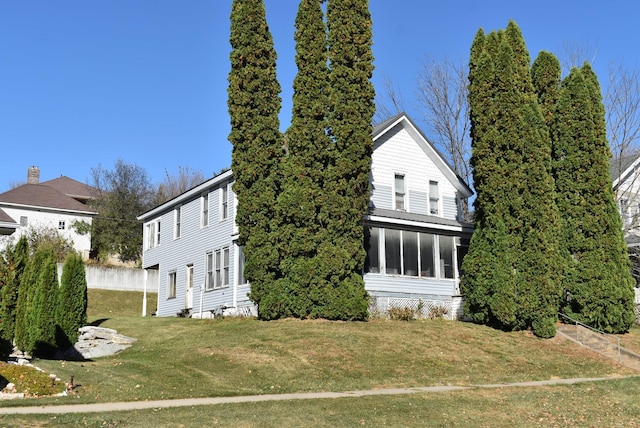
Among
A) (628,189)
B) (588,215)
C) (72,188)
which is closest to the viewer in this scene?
(588,215)

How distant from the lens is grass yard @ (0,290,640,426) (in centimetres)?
1155

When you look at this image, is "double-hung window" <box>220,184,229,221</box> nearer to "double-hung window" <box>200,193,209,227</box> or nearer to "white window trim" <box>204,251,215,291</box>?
"double-hung window" <box>200,193,209,227</box>

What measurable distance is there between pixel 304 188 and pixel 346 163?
1.68m

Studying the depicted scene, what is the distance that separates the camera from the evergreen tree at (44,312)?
16797 mm

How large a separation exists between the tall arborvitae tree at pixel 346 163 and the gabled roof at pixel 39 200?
35966mm

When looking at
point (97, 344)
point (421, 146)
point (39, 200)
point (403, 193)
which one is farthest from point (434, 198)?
point (39, 200)

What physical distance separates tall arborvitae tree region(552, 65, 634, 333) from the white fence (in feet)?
90.1

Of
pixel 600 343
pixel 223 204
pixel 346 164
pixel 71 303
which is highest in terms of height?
pixel 346 164

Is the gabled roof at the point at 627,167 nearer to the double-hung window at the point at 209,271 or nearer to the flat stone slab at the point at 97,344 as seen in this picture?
the double-hung window at the point at 209,271

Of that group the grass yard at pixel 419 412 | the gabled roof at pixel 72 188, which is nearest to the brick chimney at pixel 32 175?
the gabled roof at pixel 72 188

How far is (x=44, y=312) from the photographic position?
56.0ft

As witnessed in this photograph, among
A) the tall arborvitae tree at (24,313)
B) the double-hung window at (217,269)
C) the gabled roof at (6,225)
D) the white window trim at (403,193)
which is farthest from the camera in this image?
the white window trim at (403,193)

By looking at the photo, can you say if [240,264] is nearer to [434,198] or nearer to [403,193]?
[403,193]

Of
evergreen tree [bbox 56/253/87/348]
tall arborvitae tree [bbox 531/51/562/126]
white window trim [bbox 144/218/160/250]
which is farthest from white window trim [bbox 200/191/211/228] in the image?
tall arborvitae tree [bbox 531/51/562/126]
